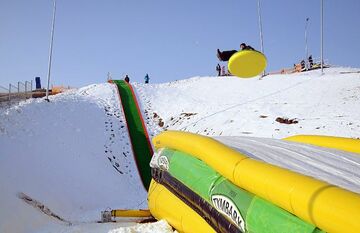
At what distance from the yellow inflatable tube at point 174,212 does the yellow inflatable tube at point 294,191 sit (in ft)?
2.89

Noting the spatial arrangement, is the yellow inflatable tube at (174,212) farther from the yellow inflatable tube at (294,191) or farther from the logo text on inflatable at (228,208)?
the yellow inflatable tube at (294,191)

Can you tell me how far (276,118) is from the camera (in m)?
12.9

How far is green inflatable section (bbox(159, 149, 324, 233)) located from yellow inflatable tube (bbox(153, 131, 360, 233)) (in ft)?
0.33

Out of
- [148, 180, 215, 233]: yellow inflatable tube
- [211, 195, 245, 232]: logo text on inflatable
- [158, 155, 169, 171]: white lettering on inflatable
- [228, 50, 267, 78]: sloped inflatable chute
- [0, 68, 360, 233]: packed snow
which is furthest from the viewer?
[228, 50, 267, 78]: sloped inflatable chute

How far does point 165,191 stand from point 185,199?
2.76 feet

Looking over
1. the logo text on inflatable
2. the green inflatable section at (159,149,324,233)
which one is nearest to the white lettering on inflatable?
the green inflatable section at (159,149,324,233)

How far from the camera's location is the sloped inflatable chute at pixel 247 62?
10766mm

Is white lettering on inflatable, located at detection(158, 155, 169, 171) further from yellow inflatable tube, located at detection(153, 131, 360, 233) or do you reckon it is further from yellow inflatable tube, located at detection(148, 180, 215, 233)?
yellow inflatable tube, located at detection(153, 131, 360, 233)

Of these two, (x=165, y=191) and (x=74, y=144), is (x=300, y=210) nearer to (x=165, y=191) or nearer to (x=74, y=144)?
(x=165, y=191)

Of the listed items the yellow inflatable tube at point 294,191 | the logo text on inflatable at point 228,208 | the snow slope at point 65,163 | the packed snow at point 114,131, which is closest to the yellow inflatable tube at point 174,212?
the packed snow at point 114,131

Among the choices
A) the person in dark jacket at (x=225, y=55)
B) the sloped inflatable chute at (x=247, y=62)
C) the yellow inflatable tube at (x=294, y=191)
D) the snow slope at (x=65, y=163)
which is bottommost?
the snow slope at (x=65, y=163)

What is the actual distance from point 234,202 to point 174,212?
183cm

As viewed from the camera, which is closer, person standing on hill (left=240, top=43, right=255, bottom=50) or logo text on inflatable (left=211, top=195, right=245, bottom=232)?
logo text on inflatable (left=211, top=195, right=245, bottom=232)

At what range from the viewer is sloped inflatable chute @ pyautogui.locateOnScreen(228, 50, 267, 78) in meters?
10.8
